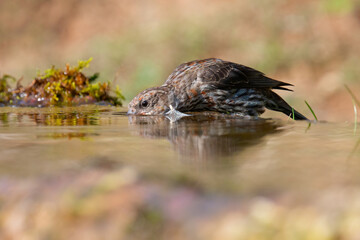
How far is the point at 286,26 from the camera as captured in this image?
550 inches

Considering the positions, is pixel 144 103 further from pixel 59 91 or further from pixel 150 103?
pixel 59 91

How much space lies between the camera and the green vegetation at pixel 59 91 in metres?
5.58

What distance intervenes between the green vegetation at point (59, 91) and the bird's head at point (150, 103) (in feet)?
3.92

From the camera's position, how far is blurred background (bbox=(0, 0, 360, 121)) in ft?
41.9

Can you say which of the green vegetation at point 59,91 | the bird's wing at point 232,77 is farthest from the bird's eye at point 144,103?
the green vegetation at point 59,91

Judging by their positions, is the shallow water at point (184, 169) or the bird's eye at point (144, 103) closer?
the shallow water at point (184, 169)

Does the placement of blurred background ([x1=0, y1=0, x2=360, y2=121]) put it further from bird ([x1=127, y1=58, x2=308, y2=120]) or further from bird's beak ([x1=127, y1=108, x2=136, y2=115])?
bird's beak ([x1=127, y1=108, x2=136, y2=115])

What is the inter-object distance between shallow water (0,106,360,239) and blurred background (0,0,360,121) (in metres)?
8.11

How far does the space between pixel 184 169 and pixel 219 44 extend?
13.0 metres

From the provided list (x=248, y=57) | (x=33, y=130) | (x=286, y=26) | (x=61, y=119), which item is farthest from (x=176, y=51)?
(x=33, y=130)

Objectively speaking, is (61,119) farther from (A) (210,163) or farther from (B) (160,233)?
(B) (160,233)

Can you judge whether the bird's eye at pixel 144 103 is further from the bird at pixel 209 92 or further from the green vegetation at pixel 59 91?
the green vegetation at pixel 59 91

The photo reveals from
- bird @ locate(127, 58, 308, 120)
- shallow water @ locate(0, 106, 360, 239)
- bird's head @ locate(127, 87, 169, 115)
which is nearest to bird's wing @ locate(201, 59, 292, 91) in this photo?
bird @ locate(127, 58, 308, 120)

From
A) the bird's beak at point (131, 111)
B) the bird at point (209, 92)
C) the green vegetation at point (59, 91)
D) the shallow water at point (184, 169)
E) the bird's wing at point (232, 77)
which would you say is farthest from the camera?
the green vegetation at point (59, 91)
